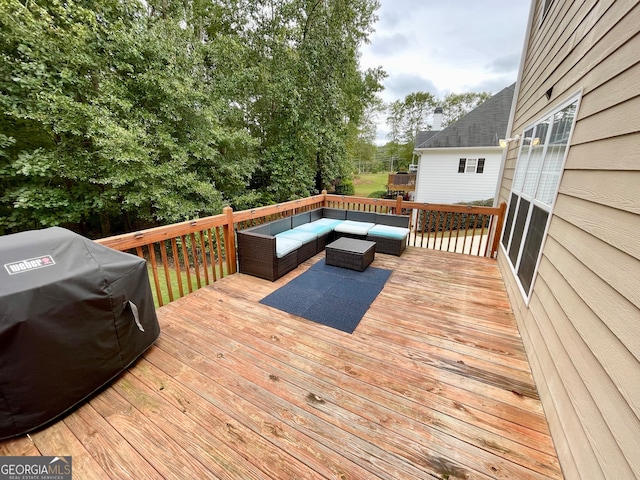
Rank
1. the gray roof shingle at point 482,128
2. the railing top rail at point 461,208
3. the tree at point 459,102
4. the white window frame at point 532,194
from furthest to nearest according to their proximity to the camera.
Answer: the tree at point 459,102 < the gray roof shingle at point 482,128 < the railing top rail at point 461,208 < the white window frame at point 532,194

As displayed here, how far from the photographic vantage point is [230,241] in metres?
3.63

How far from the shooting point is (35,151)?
14.6 ft

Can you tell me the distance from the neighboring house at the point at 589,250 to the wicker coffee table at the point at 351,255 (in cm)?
190

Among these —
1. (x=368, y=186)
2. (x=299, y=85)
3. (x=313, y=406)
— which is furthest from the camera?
(x=368, y=186)

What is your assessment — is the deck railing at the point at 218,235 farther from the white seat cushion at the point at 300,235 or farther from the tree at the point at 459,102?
the tree at the point at 459,102

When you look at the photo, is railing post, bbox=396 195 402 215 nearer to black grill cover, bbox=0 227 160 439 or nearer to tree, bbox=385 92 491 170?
black grill cover, bbox=0 227 160 439

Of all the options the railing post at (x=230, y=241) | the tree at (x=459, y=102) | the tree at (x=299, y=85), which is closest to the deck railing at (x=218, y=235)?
the railing post at (x=230, y=241)

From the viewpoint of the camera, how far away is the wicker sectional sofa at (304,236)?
11.5 feet

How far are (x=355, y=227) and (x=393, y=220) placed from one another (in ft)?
2.66

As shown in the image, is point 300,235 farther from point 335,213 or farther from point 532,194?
point 532,194

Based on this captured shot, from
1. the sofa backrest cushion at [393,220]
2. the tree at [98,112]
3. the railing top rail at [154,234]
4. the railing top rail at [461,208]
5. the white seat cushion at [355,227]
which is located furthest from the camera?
the sofa backrest cushion at [393,220]

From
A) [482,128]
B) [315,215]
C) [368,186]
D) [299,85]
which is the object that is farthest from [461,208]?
[368,186]

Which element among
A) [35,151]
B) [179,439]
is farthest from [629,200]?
[35,151]

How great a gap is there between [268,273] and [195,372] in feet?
5.49
